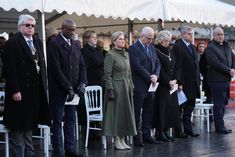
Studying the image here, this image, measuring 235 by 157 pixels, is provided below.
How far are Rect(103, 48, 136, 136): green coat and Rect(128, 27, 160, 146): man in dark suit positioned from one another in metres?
0.29

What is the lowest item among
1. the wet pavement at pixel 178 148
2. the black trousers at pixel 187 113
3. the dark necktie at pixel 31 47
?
the wet pavement at pixel 178 148

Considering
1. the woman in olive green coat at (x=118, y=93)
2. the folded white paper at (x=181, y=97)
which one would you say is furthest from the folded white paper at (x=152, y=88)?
the folded white paper at (x=181, y=97)

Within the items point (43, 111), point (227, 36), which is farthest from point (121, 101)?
point (227, 36)

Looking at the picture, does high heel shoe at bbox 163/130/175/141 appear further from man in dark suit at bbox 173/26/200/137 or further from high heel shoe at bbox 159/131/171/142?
man in dark suit at bbox 173/26/200/137

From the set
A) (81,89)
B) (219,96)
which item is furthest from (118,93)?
(219,96)

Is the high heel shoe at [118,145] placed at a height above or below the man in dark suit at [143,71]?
below

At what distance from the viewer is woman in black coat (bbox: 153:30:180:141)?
8.95 metres

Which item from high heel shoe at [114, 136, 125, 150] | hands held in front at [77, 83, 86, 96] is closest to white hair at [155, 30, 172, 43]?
high heel shoe at [114, 136, 125, 150]

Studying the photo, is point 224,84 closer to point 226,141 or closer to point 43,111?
point 226,141

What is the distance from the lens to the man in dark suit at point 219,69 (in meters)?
9.91

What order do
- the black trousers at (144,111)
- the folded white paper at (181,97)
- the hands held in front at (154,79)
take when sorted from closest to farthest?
1. the hands held in front at (154,79)
2. the black trousers at (144,111)
3. the folded white paper at (181,97)

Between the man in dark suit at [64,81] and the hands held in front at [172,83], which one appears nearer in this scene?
the man in dark suit at [64,81]

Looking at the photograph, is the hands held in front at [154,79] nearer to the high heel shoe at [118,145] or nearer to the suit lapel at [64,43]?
the high heel shoe at [118,145]

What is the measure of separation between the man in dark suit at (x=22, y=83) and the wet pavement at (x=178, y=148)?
1.23 m
